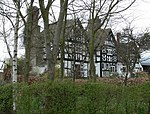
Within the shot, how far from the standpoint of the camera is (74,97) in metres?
8.36

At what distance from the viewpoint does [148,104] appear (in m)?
9.91

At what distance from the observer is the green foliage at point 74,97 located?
27.1ft

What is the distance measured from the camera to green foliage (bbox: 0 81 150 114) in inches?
325

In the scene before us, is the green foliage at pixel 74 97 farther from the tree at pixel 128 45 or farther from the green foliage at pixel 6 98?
the tree at pixel 128 45

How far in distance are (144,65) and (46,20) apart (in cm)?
7407

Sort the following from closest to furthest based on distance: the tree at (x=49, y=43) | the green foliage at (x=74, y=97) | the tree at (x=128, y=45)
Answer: the green foliage at (x=74, y=97) < the tree at (x=49, y=43) < the tree at (x=128, y=45)

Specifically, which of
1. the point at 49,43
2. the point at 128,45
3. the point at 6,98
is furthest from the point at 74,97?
the point at 128,45

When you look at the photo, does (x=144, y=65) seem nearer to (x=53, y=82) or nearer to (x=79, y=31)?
(x=79, y=31)

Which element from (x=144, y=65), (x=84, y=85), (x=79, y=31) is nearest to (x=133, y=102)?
(x=84, y=85)

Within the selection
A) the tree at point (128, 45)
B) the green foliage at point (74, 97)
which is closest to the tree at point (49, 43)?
the green foliage at point (74, 97)

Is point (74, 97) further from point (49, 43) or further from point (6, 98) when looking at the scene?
point (6, 98)

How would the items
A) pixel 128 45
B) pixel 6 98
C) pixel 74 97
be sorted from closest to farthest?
1. pixel 74 97
2. pixel 6 98
3. pixel 128 45

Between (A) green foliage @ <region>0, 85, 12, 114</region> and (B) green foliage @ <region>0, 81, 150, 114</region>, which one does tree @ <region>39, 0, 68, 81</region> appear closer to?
(B) green foliage @ <region>0, 81, 150, 114</region>

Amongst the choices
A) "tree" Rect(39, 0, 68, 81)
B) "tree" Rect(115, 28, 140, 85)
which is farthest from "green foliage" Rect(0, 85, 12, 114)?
"tree" Rect(115, 28, 140, 85)
